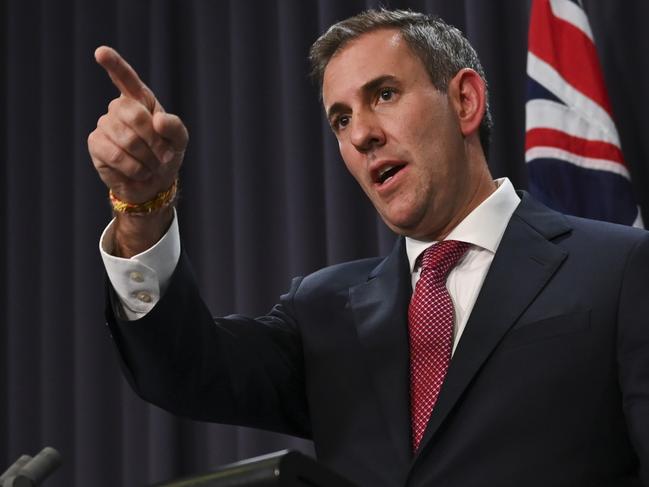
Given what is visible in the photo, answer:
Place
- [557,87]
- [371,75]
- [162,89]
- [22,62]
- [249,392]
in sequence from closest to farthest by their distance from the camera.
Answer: [249,392] < [371,75] < [557,87] < [162,89] < [22,62]

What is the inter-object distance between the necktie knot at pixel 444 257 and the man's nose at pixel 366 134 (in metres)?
0.20

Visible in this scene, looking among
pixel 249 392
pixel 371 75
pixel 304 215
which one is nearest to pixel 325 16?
pixel 304 215

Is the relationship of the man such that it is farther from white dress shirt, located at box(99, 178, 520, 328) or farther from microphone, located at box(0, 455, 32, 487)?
microphone, located at box(0, 455, 32, 487)

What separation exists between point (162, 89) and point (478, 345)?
1.77 meters

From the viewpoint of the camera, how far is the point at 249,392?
5.18 feet

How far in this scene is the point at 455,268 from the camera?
5.26ft

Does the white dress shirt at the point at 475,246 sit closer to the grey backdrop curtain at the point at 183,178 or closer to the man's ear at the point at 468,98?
the man's ear at the point at 468,98

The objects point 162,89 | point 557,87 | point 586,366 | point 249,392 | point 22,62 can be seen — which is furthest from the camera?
point 22,62

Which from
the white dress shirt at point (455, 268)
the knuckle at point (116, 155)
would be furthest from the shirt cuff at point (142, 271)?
the knuckle at point (116, 155)

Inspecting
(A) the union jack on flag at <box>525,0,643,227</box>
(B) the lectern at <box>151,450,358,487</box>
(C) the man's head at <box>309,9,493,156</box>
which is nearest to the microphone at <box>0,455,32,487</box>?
(B) the lectern at <box>151,450,358,487</box>

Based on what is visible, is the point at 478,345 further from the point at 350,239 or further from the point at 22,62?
the point at 22,62

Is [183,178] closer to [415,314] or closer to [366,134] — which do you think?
[366,134]

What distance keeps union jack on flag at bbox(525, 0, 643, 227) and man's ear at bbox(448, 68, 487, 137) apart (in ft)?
1.46

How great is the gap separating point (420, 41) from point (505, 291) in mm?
512
